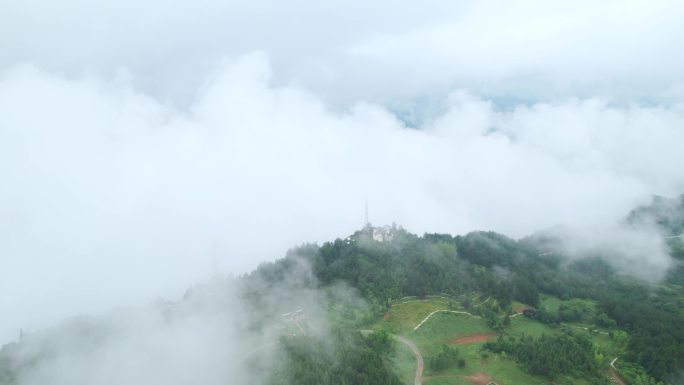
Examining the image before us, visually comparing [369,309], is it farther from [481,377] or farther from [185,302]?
[185,302]

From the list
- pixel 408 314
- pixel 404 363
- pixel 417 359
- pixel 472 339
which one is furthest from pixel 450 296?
pixel 404 363

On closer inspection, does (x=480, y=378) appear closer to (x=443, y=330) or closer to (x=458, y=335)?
(x=458, y=335)

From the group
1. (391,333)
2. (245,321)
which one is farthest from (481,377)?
(245,321)

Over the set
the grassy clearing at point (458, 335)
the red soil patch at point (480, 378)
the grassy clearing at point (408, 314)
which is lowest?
the red soil patch at point (480, 378)

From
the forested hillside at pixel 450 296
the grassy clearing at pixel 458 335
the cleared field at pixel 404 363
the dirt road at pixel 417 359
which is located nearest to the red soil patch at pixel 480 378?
the grassy clearing at pixel 458 335

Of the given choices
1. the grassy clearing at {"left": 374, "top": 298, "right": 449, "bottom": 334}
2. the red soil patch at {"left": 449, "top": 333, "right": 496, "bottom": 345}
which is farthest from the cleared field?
the red soil patch at {"left": 449, "top": 333, "right": 496, "bottom": 345}

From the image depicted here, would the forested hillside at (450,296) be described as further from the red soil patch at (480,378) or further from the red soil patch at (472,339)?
the red soil patch at (480,378)

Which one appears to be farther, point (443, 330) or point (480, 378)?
point (443, 330)
